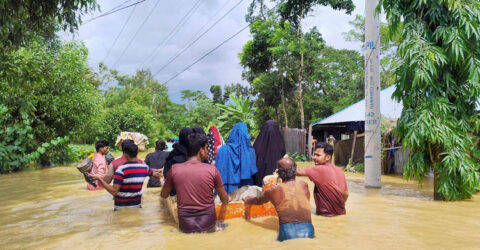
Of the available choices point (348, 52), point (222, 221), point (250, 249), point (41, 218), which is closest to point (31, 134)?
point (41, 218)

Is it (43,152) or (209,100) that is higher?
(209,100)

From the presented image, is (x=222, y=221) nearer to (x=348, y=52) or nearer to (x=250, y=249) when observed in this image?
(x=250, y=249)

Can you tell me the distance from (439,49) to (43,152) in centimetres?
1584

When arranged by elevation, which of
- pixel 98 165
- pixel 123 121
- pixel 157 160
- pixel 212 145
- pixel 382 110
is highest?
pixel 123 121

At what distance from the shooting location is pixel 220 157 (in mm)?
5492

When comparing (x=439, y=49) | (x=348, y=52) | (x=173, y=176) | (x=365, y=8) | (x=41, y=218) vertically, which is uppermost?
(x=348, y=52)

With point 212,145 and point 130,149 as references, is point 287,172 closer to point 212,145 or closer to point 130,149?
point 130,149

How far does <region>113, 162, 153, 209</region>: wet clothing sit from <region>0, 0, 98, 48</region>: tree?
369 centimetres

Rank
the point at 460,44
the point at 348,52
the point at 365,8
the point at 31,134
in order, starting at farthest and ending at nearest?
the point at 348,52 < the point at 31,134 < the point at 365,8 < the point at 460,44

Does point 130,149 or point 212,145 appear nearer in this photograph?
point 130,149

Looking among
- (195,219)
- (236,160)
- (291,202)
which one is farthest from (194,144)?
(236,160)

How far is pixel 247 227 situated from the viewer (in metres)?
4.86

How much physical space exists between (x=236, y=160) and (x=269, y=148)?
1.82 feet

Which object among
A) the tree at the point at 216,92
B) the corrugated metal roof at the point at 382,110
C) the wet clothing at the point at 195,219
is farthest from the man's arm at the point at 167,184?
the tree at the point at 216,92
